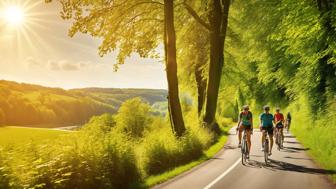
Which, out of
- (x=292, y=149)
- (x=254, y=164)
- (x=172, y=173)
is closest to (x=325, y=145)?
(x=292, y=149)

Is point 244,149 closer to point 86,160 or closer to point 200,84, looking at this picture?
point 86,160

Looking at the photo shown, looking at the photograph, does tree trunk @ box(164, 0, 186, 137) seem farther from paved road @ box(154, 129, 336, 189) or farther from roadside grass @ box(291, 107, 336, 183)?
roadside grass @ box(291, 107, 336, 183)

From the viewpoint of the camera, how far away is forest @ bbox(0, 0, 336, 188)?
11906mm

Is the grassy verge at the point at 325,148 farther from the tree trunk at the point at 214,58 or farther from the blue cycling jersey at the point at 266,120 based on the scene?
the tree trunk at the point at 214,58

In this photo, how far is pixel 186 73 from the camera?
3884 centimetres

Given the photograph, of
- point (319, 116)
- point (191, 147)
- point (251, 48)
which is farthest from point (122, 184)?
point (251, 48)

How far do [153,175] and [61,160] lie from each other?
5.04 m

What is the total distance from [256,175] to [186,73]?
24.9 metres

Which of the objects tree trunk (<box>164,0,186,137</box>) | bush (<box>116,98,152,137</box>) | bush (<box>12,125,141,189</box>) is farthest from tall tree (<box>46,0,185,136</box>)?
bush (<box>116,98,152,137</box>)

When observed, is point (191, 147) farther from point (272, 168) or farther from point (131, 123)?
point (131, 123)

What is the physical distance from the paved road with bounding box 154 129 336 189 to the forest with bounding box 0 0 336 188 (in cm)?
84

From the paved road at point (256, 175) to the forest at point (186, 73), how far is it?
0.84 m

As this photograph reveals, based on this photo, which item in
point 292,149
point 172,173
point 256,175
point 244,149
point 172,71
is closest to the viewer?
point 256,175

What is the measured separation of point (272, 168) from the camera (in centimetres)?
1587
